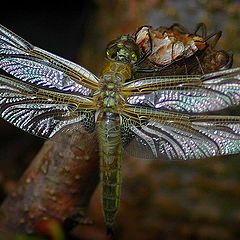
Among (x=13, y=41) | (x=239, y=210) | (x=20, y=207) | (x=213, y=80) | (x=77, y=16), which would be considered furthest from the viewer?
(x=77, y=16)

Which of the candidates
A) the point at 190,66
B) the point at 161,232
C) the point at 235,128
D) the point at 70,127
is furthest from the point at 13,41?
the point at 161,232

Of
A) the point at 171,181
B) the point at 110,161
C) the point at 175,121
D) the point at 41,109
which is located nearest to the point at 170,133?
the point at 175,121

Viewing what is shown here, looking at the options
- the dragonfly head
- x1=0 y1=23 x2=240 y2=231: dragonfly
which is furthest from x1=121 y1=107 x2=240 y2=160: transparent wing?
the dragonfly head

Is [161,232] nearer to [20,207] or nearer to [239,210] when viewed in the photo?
[239,210]

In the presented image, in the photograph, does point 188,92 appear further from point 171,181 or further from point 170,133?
point 171,181

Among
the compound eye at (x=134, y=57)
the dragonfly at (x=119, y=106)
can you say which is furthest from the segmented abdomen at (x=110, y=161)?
the compound eye at (x=134, y=57)

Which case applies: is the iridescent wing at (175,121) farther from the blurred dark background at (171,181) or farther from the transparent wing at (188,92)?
the blurred dark background at (171,181)
